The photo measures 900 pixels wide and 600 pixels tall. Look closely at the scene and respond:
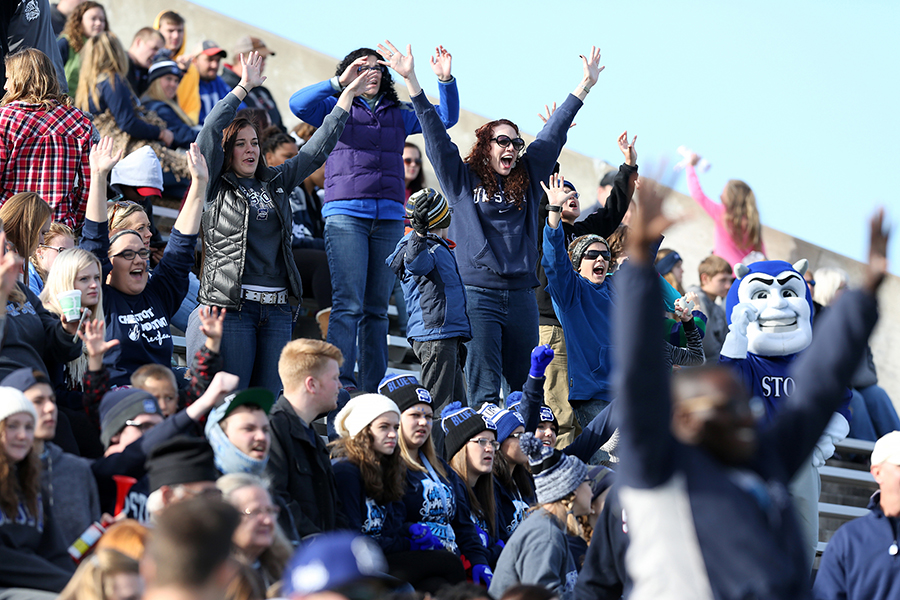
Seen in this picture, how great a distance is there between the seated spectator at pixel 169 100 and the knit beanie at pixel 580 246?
3.34 metres

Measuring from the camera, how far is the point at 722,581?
2584 millimetres

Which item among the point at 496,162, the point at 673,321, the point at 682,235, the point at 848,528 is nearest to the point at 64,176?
the point at 496,162

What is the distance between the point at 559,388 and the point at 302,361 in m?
2.48

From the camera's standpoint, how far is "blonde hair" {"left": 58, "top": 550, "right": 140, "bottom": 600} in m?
3.07

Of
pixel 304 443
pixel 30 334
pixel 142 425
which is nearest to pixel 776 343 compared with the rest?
pixel 304 443

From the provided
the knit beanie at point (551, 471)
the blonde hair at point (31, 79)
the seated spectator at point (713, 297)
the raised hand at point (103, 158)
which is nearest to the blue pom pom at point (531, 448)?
Result: the knit beanie at point (551, 471)

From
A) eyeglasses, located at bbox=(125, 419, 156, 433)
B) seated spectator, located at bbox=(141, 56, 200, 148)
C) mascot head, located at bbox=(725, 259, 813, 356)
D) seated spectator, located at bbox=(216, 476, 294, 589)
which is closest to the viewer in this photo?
seated spectator, located at bbox=(216, 476, 294, 589)

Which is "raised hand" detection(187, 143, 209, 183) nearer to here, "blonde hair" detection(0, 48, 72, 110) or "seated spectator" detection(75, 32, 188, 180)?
"blonde hair" detection(0, 48, 72, 110)

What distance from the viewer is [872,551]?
4.80 meters

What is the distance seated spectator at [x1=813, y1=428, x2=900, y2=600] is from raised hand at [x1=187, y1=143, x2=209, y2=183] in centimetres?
346

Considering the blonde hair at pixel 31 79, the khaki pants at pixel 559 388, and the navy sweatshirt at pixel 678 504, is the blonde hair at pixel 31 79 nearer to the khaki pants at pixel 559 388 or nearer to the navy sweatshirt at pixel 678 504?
the khaki pants at pixel 559 388

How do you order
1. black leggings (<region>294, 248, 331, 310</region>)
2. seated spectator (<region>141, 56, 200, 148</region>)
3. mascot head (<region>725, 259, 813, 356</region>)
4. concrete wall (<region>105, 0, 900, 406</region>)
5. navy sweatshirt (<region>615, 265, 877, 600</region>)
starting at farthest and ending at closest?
concrete wall (<region>105, 0, 900, 406</region>)
seated spectator (<region>141, 56, 200, 148</region>)
black leggings (<region>294, 248, 331, 310</region>)
mascot head (<region>725, 259, 813, 356</region>)
navy sweatshirt (<region>615, 265, 877, 600</region>)

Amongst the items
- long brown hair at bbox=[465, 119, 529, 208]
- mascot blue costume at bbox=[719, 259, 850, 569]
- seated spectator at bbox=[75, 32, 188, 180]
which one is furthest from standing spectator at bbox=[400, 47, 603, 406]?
seated spectator at bbox=[75, 32, 188, 180]

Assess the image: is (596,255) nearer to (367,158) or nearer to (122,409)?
(367,158)
